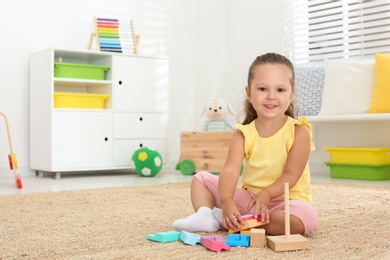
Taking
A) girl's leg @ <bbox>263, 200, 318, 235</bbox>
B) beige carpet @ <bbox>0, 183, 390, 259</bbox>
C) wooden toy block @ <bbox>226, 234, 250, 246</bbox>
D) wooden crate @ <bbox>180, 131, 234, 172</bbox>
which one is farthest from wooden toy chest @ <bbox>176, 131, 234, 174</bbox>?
wooden toy block @ <bbox>226, 234, 250, 246</bbox>

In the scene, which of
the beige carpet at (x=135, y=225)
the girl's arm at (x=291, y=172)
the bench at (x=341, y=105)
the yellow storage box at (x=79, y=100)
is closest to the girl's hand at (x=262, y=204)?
the girl's arm at (x=291, y=172)

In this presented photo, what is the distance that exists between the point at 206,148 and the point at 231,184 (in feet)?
6.99

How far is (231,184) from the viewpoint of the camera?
1.28m

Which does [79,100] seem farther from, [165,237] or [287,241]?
[287,241]

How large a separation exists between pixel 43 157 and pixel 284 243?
7.78 ft

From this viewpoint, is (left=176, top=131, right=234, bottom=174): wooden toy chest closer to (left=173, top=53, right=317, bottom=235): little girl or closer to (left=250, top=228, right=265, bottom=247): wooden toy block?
(left=173, top=53, right=317, bottom=235): little girl

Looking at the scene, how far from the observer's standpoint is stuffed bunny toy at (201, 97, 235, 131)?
11.6ft

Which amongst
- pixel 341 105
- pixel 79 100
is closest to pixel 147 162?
pixel 79 100

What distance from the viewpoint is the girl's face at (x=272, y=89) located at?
50.6 inches

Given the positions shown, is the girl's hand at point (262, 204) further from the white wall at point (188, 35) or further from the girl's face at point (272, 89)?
the white wall at point (188, 35)

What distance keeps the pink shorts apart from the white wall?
2219mm

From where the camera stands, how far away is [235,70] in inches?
163

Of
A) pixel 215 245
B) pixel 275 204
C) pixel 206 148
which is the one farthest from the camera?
pixel 206 148

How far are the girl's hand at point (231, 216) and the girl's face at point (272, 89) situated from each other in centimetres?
24
